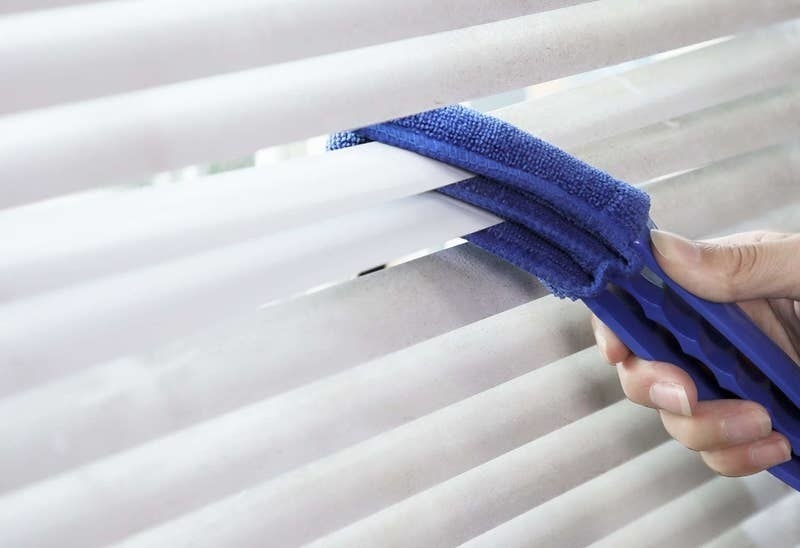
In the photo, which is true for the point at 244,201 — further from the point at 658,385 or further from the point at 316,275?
the point at 658,385

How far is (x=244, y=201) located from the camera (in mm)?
505

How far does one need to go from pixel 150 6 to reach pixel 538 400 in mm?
370

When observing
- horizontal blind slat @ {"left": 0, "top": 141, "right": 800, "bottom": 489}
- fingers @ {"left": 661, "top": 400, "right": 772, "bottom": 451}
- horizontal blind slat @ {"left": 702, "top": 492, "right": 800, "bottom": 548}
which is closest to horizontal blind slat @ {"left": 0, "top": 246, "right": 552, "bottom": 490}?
horizontal blind slat @ {"left": 0, "top": 141, "right": 800, "bottom": 489}

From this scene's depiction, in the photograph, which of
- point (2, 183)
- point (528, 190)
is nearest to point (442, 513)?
point (528, 190)

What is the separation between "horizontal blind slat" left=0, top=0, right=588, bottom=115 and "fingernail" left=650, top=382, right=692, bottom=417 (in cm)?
30

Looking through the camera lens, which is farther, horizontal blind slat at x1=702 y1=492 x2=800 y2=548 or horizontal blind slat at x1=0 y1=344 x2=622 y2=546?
horizontal blind slat at x1=702 y1=492 x2=800 y2=548

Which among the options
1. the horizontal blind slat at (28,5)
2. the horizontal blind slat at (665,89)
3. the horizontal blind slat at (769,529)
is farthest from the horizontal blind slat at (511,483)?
the horizontal blind slat at (28,5)

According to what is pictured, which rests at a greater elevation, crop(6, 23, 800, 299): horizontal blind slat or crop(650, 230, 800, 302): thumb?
crop(6, 23, 800, 299): horizontal blind slat

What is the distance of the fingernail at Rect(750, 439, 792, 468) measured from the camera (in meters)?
0.69

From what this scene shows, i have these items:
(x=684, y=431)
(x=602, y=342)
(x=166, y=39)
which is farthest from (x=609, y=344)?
(x=166, y=39)

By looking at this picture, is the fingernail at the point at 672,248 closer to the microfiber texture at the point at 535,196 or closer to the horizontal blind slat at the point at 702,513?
the microfiber texture at the point at 535,196

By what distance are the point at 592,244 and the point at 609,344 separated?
101 millimetres

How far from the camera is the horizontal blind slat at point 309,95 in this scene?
456 mm

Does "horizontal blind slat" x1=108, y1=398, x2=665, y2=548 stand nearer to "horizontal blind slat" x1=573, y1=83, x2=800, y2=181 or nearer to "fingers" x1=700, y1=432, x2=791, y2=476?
"fingers" x1=700, y1=432, x2=791, y2=476
